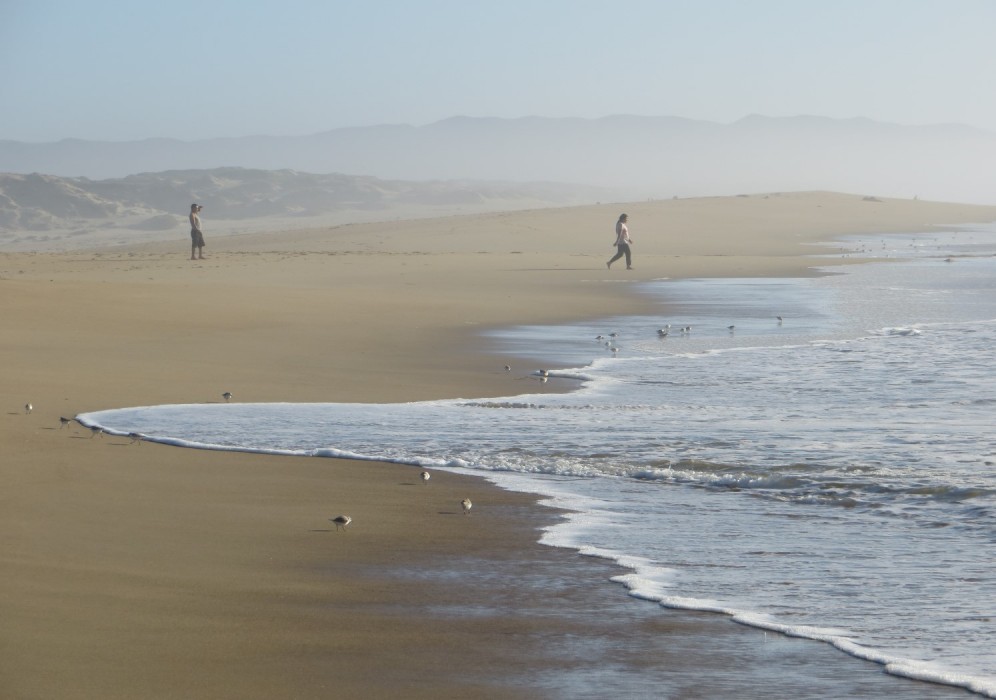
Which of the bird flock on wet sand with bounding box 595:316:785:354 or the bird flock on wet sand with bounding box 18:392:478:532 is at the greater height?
the bird flock on wet sand with bounding box 595:316:785:354

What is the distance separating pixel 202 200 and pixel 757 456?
70.3 meters

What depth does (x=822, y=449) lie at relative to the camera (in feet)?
24.6

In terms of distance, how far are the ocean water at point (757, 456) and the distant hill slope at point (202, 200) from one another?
4448cm

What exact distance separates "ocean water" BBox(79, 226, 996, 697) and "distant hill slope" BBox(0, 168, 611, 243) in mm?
44478

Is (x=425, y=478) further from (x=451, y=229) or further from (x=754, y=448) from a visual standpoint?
(x=451, y=229)

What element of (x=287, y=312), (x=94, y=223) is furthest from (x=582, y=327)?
(x=94, y=223)

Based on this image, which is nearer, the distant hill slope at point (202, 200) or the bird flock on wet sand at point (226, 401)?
the bird flock on wet sand at point (226, 401)

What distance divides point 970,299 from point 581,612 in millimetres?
15575

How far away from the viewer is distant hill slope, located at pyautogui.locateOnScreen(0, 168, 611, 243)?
6009cm

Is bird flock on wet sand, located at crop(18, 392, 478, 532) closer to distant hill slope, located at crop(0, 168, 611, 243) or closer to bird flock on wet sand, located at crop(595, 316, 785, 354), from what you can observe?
bird flock on wet sand, located at crop(595, 316, 785, 354)

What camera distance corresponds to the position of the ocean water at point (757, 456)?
472 centimetres

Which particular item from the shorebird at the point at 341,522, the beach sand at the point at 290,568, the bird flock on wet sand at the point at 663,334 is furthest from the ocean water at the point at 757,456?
the shorebird at the point at 341,522

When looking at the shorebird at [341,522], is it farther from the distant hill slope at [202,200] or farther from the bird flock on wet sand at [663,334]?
the distant hill slope at [202,200]

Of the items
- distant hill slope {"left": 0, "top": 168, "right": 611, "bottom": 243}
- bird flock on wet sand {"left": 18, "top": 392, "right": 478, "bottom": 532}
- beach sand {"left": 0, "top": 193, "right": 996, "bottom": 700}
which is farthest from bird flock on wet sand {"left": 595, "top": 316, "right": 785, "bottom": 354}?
distant hill slope {"left": 0, "top": 168, "right": 611, "bottom": 243}
